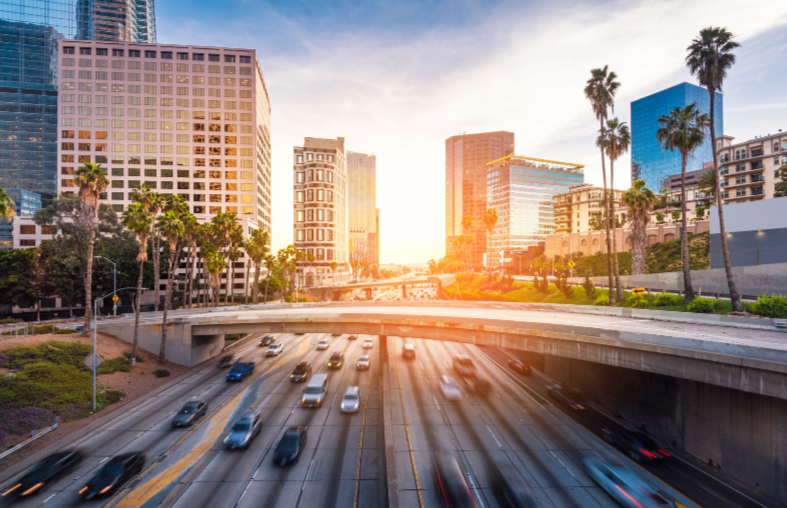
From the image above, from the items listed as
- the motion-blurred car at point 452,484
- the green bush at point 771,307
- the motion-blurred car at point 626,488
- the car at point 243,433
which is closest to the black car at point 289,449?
the car at point 243,433

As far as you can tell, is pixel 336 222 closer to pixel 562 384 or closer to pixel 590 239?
pixel 590 239

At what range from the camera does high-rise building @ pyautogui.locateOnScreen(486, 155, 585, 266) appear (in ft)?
610

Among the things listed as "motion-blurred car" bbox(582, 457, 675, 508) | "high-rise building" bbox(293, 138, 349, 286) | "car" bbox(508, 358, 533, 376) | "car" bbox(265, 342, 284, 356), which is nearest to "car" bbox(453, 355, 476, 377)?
"car" bbox(508, 358, 533, 376)

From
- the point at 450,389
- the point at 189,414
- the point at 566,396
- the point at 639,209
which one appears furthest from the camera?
the point at 639,209

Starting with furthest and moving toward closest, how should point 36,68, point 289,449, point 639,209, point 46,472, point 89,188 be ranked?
point 36,68 < point 639,209 < point 89,188 < point 289,449 < point 46,472

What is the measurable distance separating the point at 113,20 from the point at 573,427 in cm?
23120

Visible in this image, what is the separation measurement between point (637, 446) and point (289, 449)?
73.5 ft

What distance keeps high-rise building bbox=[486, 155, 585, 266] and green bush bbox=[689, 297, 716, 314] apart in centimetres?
14749

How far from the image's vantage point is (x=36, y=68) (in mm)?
154250

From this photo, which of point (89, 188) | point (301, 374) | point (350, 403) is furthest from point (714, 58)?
point (89, 188)

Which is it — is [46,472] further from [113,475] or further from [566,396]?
[566,396]

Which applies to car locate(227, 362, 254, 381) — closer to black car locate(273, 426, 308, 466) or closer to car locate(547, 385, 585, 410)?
black car locate(273, 426, 308, 466)

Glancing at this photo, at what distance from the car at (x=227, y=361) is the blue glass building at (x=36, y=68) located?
13129cm

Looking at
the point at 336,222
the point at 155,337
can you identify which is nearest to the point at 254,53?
the point at 336,222
